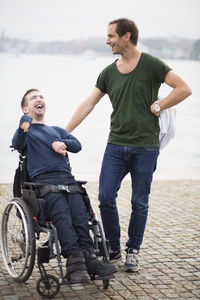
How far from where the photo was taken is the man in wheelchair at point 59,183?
12.9 ft

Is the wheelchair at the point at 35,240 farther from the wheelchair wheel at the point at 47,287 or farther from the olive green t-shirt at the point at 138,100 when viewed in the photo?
the olive green t-shirt at the point at 138,100

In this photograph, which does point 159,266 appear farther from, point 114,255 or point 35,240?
point 35,240

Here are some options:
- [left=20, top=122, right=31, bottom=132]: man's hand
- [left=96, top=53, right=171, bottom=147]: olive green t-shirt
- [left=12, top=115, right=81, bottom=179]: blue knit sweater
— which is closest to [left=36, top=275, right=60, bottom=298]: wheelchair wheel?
[left=12, top=115, right=81, bottom=179]: blue knit sweater

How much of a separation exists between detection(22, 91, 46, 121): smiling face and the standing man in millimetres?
541

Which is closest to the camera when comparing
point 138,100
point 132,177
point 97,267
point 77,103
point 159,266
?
point 97,267

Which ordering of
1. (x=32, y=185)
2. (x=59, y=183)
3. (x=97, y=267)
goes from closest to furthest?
1. (x=97, y=267)
2. (x=32, y=185)
3. (x=59, y=183)

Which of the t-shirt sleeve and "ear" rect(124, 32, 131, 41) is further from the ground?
"ear" rect(124, 32, 131, 41)

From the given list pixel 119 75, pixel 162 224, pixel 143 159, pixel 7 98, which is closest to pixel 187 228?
pixel 162 224

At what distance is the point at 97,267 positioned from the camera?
12.9ft

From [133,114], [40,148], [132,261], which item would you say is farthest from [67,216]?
[133,114]

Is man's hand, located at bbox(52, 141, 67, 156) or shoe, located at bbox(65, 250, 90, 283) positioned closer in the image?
shoe, located at bbox(65, 250, 90, 283)

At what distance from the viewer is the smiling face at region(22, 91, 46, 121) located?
4.45m

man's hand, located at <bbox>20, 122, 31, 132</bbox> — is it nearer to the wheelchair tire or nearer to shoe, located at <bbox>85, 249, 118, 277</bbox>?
shoe, located at <bbox>85, 249, 118, 277</bbox>

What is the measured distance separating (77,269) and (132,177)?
3.33 feet
